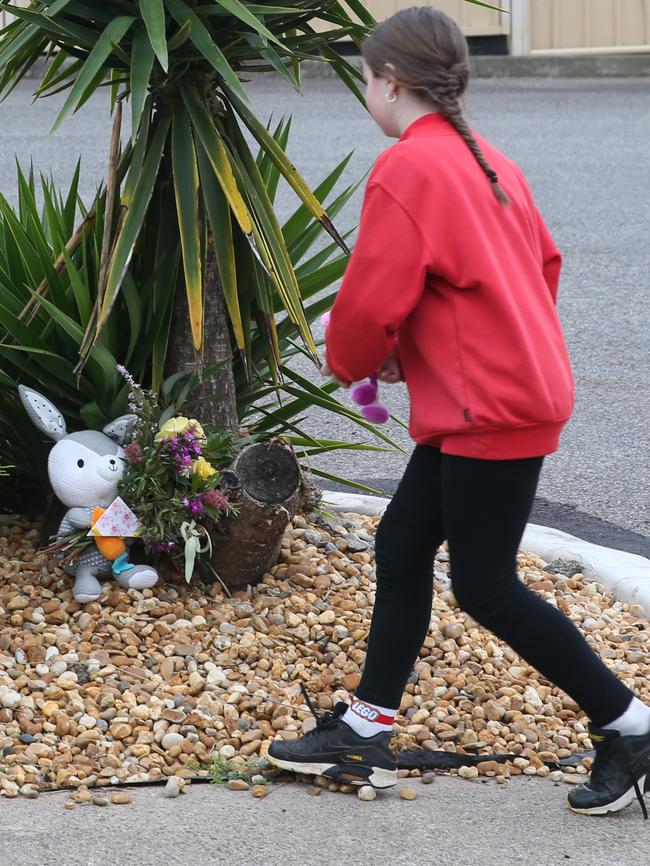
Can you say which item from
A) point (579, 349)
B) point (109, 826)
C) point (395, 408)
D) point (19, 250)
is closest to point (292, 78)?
point (19, 250)

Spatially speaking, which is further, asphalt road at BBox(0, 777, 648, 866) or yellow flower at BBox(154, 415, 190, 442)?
yellow flower at BBox(154, 415, 190, 442)

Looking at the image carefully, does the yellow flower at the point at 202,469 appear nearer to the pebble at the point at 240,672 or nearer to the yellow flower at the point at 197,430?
the yellow flower at the point at 197,430

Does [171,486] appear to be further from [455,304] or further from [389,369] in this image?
[455,304]

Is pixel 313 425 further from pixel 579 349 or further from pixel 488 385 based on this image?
pixel 488 385

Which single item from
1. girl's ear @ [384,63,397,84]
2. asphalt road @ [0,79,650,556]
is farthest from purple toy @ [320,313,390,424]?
asphalt road @ [0,79,650,556]

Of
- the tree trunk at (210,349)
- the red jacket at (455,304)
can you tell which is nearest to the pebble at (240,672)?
the tree trunk at (210,349)

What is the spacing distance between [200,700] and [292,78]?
67.6 inches

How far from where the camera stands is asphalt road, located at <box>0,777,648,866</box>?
2744mm

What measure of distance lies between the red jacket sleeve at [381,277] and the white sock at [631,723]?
0.96 metres

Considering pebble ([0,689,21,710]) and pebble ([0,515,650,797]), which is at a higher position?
pebble ([0,689,21,710])

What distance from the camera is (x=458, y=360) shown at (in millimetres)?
2742

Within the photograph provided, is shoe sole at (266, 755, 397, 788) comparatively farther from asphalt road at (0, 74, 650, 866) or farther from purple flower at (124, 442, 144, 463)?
purple flower at (124, 442, 144, 463)

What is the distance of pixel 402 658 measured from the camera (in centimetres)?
307

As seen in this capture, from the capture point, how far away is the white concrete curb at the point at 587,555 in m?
4.18
